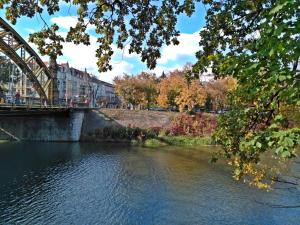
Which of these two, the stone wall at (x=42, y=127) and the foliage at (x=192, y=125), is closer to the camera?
the stone wall at (x=42, y=127)

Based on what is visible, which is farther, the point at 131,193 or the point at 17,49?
the point at 17,49

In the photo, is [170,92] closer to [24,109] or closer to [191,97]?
[191,97]

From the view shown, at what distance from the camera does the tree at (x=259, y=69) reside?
4047 mm

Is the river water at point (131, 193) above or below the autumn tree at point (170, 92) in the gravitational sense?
below

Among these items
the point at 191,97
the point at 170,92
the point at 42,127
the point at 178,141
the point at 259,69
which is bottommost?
the point at 178,141

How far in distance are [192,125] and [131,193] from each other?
29676mm

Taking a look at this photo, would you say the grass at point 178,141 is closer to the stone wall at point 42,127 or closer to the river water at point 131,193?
the stone wall at point 42,127

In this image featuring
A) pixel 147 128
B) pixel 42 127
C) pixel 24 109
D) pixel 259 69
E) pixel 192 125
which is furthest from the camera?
pixel 192 125

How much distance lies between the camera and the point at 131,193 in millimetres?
20281

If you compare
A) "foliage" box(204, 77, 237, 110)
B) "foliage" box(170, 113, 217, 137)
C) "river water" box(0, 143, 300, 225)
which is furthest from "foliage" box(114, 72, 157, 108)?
"river water" box(0, 143, 300, 225)

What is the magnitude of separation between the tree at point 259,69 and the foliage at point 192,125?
39.9 meters

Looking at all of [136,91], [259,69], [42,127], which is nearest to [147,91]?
[136,91]

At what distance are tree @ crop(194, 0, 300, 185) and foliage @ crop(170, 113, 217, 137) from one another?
39871mm

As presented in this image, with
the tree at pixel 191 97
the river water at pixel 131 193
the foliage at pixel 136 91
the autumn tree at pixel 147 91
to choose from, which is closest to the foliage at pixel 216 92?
the tree at pixel 191 97
